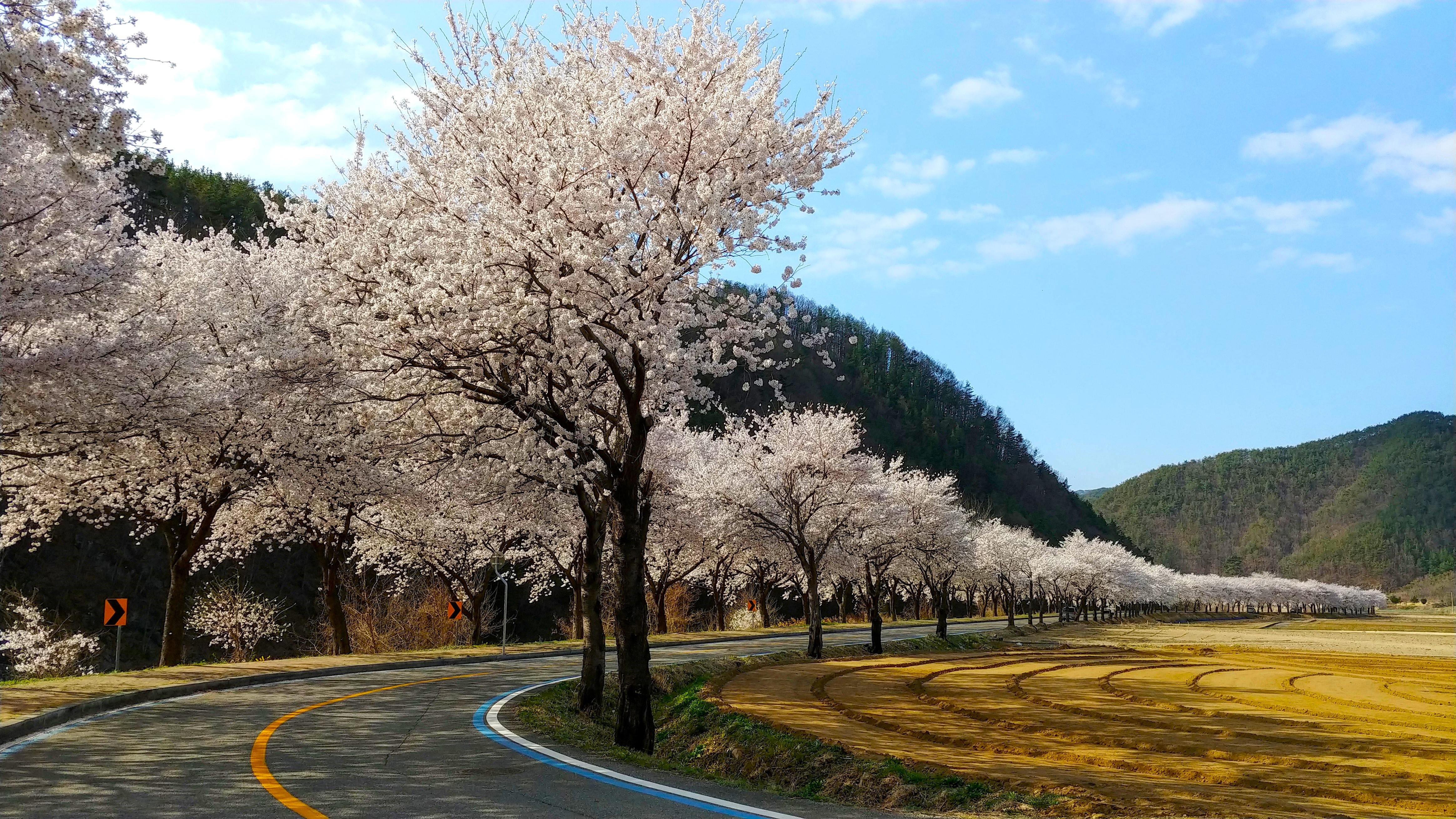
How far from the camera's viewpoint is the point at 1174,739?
1488 cm

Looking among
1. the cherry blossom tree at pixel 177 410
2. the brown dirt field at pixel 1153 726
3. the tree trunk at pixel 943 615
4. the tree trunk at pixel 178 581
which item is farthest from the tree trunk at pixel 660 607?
the tree trunk at pixel 178 581

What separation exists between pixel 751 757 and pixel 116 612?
51.2ft

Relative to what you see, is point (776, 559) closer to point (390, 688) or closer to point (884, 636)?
point (884, 636)

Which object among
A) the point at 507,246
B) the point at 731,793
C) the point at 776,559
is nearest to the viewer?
the point at 731,793

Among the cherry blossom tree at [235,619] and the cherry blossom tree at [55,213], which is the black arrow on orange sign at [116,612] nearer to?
the cherry blossom tree at [55,213]

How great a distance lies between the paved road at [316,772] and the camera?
764 centimetres

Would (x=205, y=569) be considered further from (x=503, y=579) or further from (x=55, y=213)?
(x=55, y=213)

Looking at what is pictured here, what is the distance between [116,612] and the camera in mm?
20781

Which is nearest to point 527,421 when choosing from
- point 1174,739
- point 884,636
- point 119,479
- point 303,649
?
point 1174,739

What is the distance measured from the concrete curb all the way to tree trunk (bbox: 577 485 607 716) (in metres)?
7.57

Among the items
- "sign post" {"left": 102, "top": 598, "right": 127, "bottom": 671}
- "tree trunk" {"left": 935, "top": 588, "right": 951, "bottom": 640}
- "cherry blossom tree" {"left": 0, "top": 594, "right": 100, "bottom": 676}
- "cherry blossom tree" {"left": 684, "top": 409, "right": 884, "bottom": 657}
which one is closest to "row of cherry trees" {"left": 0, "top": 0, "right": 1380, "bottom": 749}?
"sign post" {"left": 102, "top": 598, "right": 127, "bottom": 671}

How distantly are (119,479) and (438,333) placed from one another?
51.5 feet

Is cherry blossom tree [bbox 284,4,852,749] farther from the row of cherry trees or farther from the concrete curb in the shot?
the concrete curb

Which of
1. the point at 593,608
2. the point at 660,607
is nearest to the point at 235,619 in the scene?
the point at 660,607
